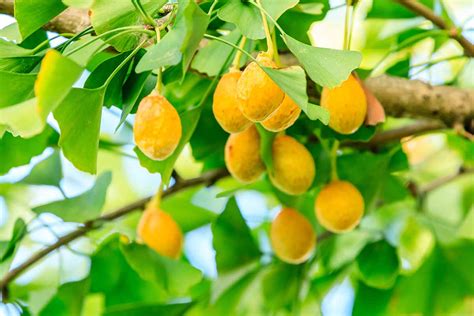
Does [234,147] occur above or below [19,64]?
below

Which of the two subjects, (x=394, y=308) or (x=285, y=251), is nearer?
(x=285, y=251)

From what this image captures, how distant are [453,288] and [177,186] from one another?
42cm

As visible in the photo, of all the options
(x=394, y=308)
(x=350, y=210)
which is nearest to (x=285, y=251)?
(x=350, y=210)

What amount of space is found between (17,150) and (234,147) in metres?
0.24

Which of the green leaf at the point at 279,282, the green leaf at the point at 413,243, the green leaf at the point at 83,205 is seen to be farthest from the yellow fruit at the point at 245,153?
the green leaf at the point at 413,243

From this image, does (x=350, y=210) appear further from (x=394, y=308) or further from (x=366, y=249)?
(x=394, y=308)

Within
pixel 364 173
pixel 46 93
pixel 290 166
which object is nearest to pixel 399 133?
pixel 364 173

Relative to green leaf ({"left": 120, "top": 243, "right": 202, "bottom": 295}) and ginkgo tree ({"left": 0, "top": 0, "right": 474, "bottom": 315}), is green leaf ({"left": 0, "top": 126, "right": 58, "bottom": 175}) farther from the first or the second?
green leaf ({"left": 120, "top": 243, "right": 202, "bottom": 295})

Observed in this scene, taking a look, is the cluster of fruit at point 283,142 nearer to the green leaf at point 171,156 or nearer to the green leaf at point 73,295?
the green leaf at point 171,156

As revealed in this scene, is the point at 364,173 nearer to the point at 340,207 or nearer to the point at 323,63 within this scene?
the point at 340,207

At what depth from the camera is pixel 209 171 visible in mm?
1141

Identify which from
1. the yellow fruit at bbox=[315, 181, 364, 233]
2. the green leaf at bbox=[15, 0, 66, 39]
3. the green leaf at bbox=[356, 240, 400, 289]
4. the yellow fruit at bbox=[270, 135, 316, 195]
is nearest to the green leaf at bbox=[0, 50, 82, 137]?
the green leaf at bbox=[15, 0, 66, 39]

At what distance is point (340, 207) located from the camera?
0.94 m

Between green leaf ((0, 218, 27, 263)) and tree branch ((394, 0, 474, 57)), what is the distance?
48 cm
